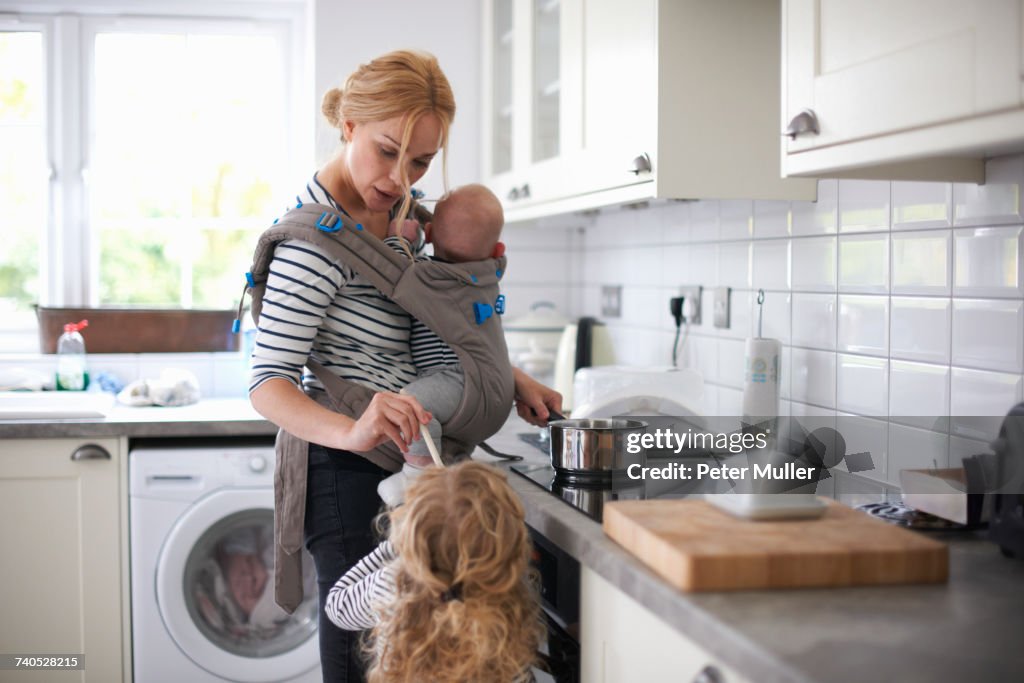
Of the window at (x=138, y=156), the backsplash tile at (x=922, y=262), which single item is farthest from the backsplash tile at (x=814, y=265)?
the window at (x=138, y=156)

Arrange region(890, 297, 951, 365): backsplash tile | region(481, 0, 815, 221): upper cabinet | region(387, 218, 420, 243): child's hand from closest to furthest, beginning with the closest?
region(890, 297, 951, 365): backsplash tile
region(387, 218, 420, 243): child's hand
region(481, 0, 815, 221): upper cabinet

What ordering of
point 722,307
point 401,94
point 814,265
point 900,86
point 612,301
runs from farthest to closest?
point 612,301 < point 722,307 < point 814,265 < point 401,94 < point 900,86

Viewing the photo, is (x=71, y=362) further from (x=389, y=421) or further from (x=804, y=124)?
(x=804, y=124)

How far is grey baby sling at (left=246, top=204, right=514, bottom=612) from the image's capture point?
1.50 m

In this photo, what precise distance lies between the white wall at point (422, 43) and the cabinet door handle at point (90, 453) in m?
1.14

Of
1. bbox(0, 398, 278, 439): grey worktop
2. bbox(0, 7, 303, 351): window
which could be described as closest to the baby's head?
bbox(0, 398, 278, 439): grey worktop

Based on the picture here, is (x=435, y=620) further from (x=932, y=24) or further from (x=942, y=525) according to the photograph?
(x=932, y=24)

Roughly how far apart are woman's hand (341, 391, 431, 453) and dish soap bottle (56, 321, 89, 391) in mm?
1847

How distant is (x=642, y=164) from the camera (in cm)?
179

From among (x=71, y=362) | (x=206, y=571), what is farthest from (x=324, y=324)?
(x=71, y=362)

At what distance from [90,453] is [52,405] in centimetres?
24

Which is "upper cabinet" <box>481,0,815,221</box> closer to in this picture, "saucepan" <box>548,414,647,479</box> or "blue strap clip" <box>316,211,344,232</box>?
"saucepan" <box>548,414,647,479</box>

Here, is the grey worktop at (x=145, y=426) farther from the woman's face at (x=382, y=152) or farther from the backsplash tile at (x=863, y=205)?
the backsplash tile at (x=863, y=205)

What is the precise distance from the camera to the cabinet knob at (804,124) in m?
1.27
